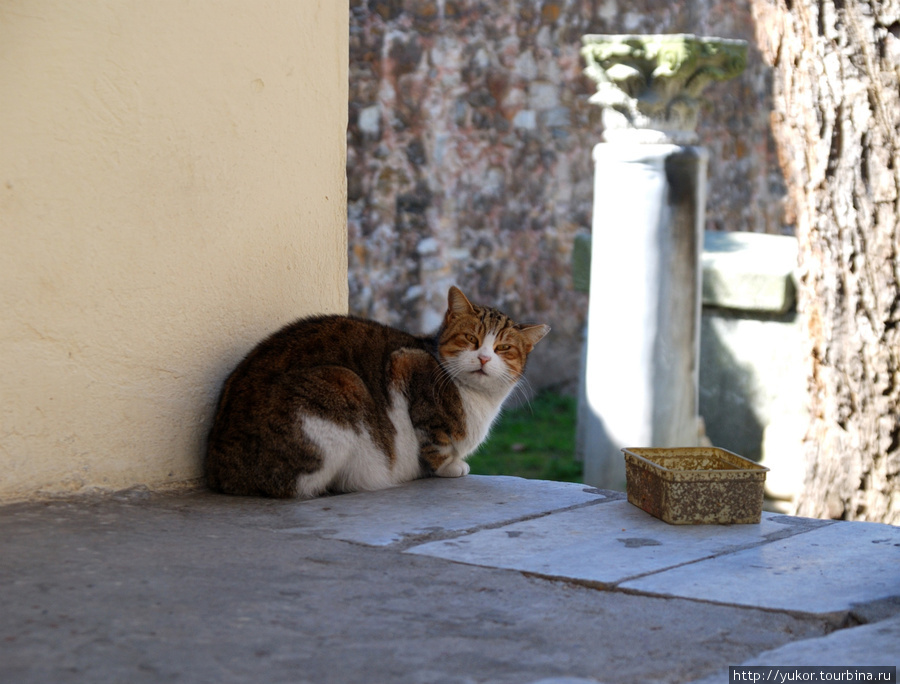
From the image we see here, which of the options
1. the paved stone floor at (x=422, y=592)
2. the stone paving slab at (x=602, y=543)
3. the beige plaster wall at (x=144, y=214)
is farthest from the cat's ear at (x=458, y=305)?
the stone paving slab at (x=602, y=543)

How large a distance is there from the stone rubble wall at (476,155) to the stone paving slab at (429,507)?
14.8 ft

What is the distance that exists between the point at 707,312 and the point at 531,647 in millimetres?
5037

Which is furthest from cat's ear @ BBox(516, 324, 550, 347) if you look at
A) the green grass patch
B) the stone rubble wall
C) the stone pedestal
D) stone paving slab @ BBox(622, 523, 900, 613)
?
the stone rubble wall

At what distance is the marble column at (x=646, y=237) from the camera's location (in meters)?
5.35

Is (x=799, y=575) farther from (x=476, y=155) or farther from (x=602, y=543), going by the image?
(x=476, y=155)

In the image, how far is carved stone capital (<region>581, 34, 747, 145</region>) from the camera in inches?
209

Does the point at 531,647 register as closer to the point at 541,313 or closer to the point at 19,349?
the point at 19,349

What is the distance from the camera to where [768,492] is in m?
6.09

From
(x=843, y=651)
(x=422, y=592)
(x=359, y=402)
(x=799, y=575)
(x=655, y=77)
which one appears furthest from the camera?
(x=655, y=77)

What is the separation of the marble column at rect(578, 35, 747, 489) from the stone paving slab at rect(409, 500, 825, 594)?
274 cm

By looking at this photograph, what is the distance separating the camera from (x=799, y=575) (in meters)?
2.15

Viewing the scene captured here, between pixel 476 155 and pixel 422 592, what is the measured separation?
20.0ft

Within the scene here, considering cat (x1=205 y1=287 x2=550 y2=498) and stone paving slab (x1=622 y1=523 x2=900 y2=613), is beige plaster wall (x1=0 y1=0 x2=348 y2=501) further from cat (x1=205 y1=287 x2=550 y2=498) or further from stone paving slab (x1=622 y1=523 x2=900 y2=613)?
stone paving slab (x1=622 y1=523 x2=900 y2=613)

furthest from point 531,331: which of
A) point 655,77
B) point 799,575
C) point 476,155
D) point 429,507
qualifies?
point 476,155
